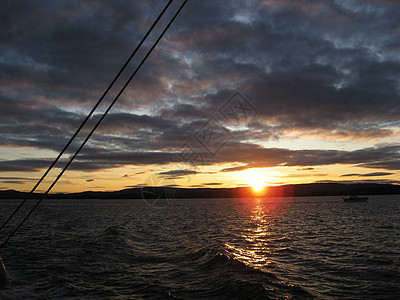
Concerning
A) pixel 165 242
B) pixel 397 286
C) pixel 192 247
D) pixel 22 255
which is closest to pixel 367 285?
pixel 397 286

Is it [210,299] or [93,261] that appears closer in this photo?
[210,299]

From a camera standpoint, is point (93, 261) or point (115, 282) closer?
point (115, 282)

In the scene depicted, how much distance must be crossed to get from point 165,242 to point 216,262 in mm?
11986

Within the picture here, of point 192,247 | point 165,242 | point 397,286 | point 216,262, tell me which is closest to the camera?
point 397,286

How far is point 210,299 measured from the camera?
44.9 ft

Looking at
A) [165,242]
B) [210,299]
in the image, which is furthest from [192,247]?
[210,299]

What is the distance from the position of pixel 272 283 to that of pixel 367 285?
5.10 metres

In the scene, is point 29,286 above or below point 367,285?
above

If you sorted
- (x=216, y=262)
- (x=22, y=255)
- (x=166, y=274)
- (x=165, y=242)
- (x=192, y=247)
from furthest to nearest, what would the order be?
(x=165, y=242), (x=192, y=247), (x=22, y=255), (x=216, y=262), (x=166, y=274)

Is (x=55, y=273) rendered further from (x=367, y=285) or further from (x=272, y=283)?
(x=367, y=285)

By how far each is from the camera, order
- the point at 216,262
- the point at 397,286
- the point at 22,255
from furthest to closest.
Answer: the point at 22,255
the point at 216,262
the point at 397,286

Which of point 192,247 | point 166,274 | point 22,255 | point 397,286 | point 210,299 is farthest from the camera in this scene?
point 192,247

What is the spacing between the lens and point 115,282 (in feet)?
54.0

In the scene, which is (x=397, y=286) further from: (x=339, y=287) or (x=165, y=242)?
(x=165, y=242)
